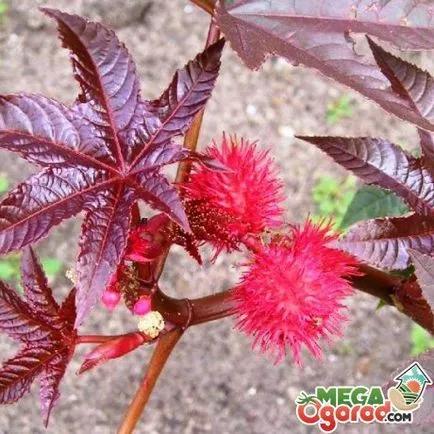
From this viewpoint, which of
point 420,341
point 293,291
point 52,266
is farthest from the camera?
point 52,266

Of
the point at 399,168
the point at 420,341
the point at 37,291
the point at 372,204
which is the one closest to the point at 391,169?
the point at 399,168

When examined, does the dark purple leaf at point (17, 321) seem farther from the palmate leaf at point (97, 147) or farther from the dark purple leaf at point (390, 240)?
the dark purple leaf at point (390, 240)

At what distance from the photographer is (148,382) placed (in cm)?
84

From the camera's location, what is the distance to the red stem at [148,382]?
0.83 meters

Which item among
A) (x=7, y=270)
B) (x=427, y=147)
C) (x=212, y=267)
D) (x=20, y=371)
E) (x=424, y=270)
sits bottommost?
(x=7, y=270)

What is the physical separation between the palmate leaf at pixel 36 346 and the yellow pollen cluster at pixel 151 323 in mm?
69

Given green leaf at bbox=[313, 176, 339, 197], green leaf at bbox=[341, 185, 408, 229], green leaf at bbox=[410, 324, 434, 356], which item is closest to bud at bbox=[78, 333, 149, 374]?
green leaf at bbox=[341, 185, 408, 229]

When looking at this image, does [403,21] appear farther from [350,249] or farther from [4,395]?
[4,395]

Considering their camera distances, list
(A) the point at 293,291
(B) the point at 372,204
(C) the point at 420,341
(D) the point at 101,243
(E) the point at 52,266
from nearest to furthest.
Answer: (D) the point at 101,243 → (A) the point at 293,291 → (B) the point at 372,204 → (C) the point at 420,341 → (E) the point at 52,266

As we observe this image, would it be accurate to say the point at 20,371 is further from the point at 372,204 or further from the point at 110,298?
the point at 372,204

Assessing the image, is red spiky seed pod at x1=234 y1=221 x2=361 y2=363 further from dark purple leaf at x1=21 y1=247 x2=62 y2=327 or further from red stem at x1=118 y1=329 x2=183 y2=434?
dark purple leaf at x1=21 y1=247 x2=62 y2=327

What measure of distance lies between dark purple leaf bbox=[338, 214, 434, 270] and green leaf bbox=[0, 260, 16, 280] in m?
1.51

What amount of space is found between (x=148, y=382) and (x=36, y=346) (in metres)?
0.12

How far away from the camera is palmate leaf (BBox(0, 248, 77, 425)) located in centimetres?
80
